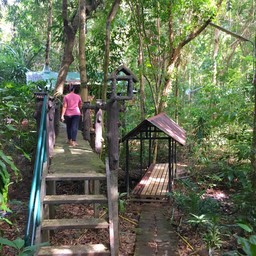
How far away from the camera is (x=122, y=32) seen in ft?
40.8

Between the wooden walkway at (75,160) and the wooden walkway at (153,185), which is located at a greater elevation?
the wooden walkway at (75,160)

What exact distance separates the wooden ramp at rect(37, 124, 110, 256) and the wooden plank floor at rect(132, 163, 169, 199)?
116 inches

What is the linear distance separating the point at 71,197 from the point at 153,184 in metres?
5.88

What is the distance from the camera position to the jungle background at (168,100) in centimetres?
581

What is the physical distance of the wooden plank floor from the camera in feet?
29.2

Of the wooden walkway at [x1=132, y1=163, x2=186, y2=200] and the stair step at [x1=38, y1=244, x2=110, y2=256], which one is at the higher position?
the stair step at [x1=38, y1=244, x2=110, y2=256]

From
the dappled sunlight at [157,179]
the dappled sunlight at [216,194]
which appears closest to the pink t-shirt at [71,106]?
the dappled sunlight at [216,194]

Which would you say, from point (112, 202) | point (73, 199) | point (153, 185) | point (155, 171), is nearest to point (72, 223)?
point (73, 199)

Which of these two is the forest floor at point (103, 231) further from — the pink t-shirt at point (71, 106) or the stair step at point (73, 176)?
the pink t-shirt at point (71, 106)

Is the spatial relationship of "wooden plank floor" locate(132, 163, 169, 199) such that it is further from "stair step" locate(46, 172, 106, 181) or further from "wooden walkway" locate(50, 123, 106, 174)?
"stair step" locate(46, 172, 106, 181)

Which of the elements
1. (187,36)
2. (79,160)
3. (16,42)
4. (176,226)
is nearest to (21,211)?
(79,160)

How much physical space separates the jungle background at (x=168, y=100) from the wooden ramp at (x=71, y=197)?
23.0 inches

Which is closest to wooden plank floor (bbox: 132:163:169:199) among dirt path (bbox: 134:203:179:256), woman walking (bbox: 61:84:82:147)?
dirt path (bbox: 134:203:179:256)

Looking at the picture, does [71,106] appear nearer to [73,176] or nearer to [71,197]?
[73,176]
